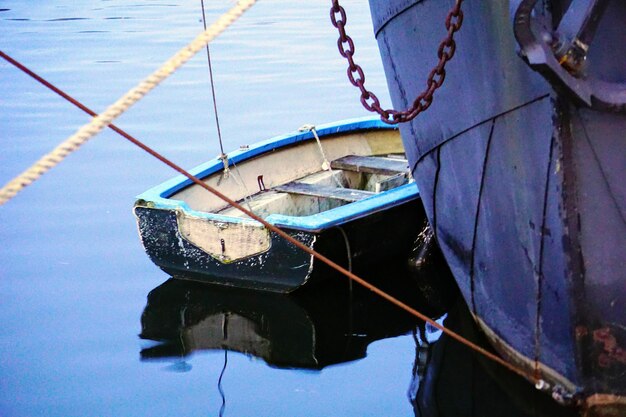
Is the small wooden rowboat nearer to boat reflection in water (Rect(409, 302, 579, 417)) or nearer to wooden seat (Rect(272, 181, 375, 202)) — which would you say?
wooden seat (Rect(272, 181, 375, 202))

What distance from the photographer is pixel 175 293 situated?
666 cm

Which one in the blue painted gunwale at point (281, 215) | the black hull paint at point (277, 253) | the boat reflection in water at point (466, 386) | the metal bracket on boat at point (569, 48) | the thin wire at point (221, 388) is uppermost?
the metal bracket on boat at point (569, 48)

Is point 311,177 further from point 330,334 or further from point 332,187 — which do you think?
point 330,334

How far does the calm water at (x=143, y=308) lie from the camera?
5.30 m

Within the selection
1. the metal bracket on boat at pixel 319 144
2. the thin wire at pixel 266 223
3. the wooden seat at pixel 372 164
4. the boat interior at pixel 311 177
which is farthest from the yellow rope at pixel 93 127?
the metal bracket on boat at pixel 319 144

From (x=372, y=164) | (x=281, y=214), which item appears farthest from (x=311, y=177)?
(x=281, y=214)

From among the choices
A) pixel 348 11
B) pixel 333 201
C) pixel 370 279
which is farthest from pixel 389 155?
pixel 348 11

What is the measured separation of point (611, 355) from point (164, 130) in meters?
8.06

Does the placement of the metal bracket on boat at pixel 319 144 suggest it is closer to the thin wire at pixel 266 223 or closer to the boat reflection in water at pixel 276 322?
the boat reflection in water at pixel 276 322

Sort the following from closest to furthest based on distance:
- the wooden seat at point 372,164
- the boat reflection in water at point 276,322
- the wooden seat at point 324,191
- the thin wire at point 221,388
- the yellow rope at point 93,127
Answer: the yellow rope at point 93,127 → the thin wire at point 221,388 → the boat reflection in water at point 276,322 → the wooden seat at point 324,191 → the wooden seat at point 372,164

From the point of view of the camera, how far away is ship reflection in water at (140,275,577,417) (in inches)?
206

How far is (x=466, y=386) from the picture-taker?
5.37m

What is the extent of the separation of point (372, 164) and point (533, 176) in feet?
12.3

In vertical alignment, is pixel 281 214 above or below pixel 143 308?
above
